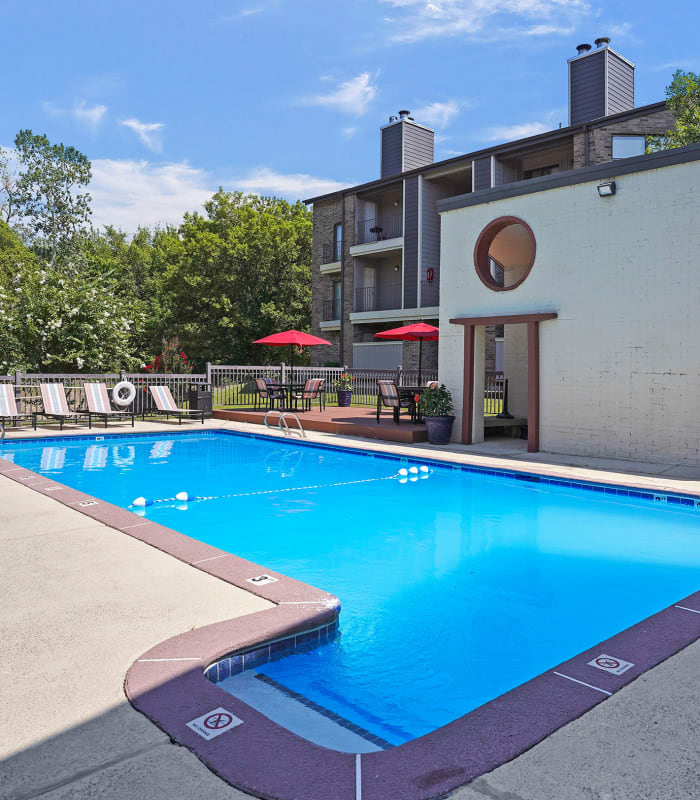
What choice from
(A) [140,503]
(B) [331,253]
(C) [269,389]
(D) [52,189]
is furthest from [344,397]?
(D) [52,189]

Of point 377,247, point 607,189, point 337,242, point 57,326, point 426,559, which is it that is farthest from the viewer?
point 337,242

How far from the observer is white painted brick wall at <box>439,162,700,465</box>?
920 centimetres

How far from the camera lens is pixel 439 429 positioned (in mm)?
11867

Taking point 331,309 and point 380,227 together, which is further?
point 331,309

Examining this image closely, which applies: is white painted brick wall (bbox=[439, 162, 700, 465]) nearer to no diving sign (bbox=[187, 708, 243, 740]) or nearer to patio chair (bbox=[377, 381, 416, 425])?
patio chair (bbox=[377, 381, 416, 425])

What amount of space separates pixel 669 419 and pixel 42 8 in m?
Answer: 19.3

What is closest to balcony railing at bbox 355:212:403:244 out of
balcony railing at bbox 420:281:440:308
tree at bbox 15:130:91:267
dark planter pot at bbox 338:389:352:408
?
balcony railing at bbox 420:281:440:308

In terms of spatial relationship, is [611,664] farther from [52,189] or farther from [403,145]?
[52,189]

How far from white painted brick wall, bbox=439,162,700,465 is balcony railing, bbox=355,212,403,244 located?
53.7ft

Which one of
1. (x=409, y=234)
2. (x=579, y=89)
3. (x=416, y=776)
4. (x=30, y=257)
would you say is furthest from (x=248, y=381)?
(x=30, y=257)

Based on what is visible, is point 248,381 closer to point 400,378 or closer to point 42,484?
point 400,378

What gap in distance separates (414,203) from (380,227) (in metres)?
2.49

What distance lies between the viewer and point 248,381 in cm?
1923

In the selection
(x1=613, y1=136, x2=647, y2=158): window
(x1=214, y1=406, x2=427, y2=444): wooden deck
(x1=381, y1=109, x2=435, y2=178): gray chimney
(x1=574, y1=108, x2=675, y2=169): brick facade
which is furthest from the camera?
(x1=381, y1=109, x2=435, y2=178): gray chimney
